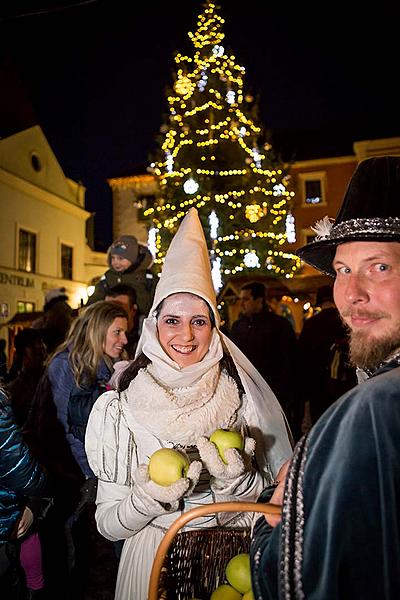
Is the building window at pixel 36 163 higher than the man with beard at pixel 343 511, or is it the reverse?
the building window at pixel 36 163

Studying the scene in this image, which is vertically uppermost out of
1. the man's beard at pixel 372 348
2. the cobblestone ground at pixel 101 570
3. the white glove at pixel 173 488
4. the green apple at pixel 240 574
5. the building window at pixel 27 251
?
the building window at pixel 27 251

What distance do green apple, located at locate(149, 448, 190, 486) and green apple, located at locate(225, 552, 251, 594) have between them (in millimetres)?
372

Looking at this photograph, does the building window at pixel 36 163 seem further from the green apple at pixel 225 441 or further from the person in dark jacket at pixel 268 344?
the green apple at pixel 225 441

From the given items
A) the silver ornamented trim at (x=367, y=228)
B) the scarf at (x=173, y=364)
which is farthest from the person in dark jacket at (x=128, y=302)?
the silver ornamented trim at (x=367, y=228)

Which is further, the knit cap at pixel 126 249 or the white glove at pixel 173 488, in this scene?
the knit cap at pixel 126 249

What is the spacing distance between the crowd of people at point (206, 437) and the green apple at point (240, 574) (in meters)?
0.25

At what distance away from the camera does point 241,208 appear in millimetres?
16203

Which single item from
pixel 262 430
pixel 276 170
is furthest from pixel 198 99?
pixel 262 430

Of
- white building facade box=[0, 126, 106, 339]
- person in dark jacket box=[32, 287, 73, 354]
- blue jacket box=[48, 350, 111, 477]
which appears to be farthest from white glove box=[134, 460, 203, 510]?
white building facade box=[0, 126, 106, 339]

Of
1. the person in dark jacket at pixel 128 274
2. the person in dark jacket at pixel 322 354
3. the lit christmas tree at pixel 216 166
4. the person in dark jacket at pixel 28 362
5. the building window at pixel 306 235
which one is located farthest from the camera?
the building window at pixel 306 235

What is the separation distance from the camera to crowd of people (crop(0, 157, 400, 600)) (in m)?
1.07

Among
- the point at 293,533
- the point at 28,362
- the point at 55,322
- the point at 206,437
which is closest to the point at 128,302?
the point at 28,362

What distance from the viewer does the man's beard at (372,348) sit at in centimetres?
156

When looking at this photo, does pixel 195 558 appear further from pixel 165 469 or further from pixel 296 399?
pixel 296 399
